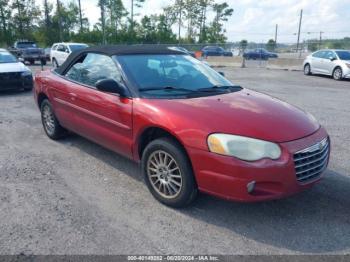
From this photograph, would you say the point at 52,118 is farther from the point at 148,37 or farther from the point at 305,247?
the point at 148,37

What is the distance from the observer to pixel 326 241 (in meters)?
2.92

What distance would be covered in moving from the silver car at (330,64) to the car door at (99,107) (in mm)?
13954

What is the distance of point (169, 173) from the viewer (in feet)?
11.2

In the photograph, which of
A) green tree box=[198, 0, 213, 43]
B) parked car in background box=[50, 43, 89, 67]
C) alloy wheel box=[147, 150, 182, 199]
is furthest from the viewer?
green tree box=[198, 0, 213, 43]

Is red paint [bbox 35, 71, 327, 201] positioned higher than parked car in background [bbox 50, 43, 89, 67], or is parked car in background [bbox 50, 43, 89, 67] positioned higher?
parked car in background [bbox 50, 43, 89, 67]

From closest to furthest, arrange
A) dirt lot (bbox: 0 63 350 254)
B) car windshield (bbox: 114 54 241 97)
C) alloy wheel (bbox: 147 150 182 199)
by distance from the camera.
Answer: dirt lot (bbox: 0 63 350 254) → alloy wheel (bbox: 147 150 182 199) → car windshield (bbox: 114 54 241 97)

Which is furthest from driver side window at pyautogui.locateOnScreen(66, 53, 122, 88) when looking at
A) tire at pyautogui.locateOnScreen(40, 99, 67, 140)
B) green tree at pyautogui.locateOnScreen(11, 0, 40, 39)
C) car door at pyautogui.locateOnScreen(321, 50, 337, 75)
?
green tree at pyautogui.locateOnScreen(11, 0, 40, 39)

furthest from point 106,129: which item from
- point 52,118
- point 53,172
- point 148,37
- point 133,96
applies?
point 148,37

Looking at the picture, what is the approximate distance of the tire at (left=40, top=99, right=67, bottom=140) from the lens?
5.51 meters

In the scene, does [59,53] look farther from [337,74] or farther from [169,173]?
[169,173]

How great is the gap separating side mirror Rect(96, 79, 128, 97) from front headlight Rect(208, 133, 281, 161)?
53.9 inches

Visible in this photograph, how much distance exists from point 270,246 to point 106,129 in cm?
234

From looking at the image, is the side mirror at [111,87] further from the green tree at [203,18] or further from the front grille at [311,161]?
the green tree at [203,18]

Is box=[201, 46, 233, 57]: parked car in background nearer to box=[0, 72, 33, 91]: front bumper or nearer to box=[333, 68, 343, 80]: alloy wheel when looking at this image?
box=[333, 68, 343, 80]: alloy wheel
